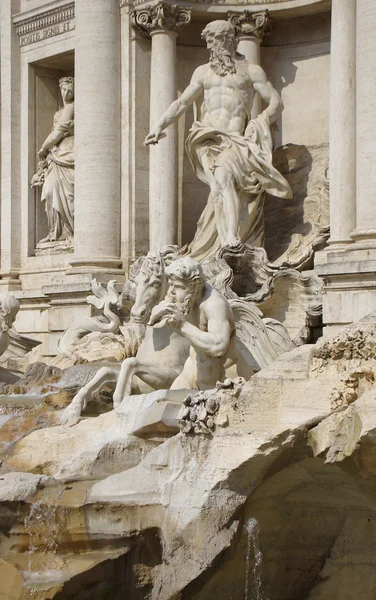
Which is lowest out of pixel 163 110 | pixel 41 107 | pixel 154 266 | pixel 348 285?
pixel 348 285

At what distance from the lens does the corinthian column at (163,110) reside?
13.9 m

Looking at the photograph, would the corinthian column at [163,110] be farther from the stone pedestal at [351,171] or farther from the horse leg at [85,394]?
the horse leg at [85,394]

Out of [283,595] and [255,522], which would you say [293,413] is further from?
[283,595]

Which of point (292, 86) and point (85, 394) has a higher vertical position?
point (292, 86)

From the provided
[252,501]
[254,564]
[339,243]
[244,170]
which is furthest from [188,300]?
[244,170]

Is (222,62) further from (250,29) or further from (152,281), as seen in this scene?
(152,281)

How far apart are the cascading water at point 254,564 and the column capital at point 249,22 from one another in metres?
9.14

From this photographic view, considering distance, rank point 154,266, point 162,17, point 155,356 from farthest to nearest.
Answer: point 162,17
point 154,266
point 155,356

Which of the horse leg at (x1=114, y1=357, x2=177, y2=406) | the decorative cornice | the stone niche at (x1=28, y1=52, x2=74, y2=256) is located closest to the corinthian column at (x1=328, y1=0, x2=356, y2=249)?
the horse leg at (x1=114, y1=357, x2=177, y2=406)

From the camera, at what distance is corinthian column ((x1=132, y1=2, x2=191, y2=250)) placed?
13.9 meters

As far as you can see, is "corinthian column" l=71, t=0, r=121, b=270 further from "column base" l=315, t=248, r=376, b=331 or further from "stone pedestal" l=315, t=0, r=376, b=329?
"column base" l=315, t=248, r=376, b=331

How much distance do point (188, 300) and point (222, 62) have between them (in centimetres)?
586

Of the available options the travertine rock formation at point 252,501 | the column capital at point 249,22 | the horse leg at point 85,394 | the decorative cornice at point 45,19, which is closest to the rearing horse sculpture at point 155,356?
the horse leg at point 85,394

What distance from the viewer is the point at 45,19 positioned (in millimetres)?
15836
